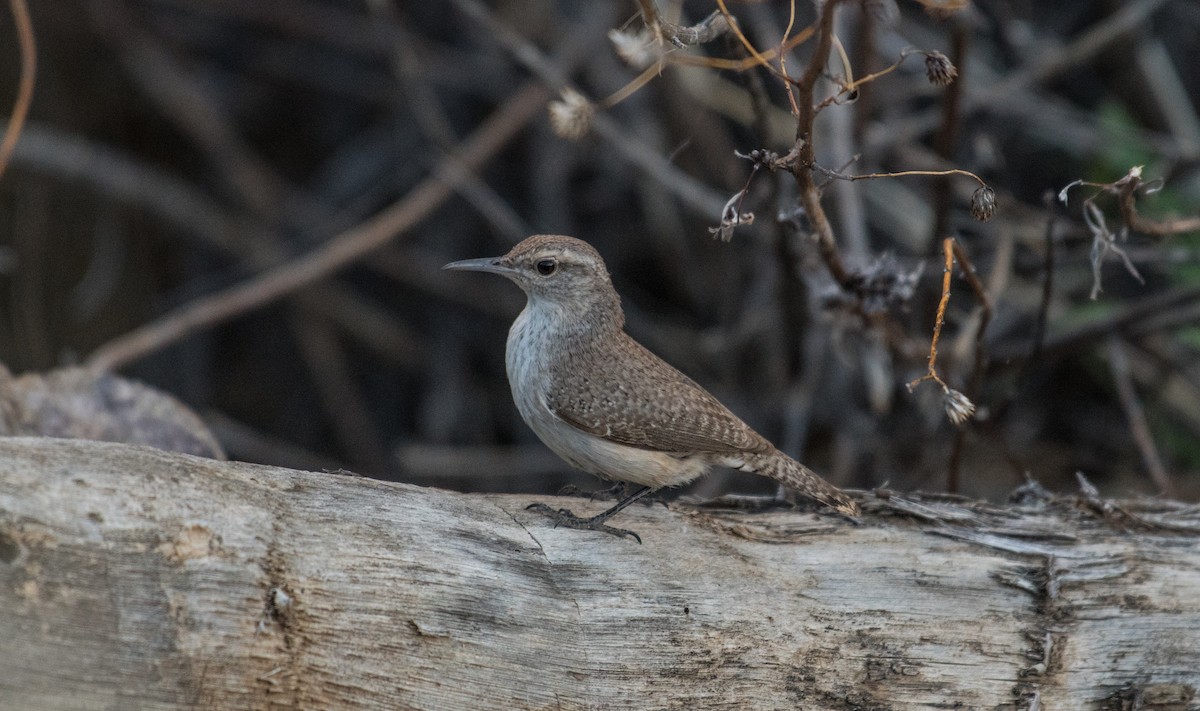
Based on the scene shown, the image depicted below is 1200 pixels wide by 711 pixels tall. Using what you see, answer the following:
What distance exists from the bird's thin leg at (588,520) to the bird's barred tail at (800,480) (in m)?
0.45

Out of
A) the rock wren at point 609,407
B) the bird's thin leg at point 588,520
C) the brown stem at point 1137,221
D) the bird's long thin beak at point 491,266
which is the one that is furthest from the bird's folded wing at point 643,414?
the brown stem at point 1137,221

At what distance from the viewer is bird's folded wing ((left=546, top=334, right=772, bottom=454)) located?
3.75m

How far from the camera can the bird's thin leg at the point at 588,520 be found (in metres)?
3.42

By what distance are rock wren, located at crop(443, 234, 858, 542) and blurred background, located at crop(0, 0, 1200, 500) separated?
108 cm

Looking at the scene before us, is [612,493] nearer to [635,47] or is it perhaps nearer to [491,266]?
[491,266]

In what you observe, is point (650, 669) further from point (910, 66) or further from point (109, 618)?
point (910, 66)

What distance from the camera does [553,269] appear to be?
4.14 metres

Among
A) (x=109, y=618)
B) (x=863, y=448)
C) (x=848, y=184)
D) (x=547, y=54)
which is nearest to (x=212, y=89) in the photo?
(x=547, y=54)

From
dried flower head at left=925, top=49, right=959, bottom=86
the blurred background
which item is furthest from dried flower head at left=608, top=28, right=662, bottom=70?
the blurred background

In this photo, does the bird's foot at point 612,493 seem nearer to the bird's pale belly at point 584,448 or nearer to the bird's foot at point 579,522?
the bird's pale belly at point 584,448

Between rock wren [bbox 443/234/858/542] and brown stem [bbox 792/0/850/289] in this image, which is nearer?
brown stem [bbox 792/0/850/289]

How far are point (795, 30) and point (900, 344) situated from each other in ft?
9.11

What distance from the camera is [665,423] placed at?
378 cm

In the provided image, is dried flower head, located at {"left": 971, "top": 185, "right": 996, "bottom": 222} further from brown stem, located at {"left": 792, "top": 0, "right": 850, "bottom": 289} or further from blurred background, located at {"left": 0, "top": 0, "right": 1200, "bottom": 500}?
blurred background, located at {"left": 0, "top": 0, "right": 1200, "bottom": 500}
